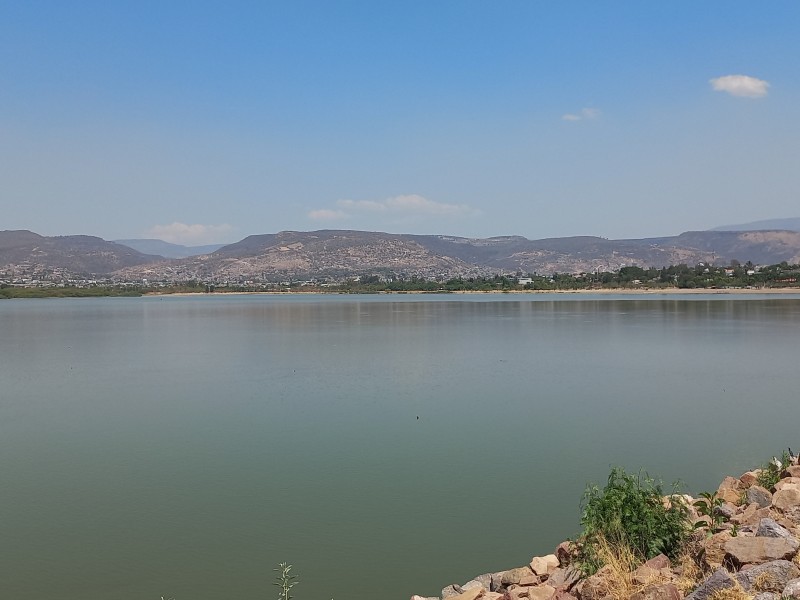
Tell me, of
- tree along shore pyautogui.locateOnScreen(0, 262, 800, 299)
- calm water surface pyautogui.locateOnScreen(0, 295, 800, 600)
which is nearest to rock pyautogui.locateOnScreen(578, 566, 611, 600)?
calm water surface pyautogui.locateOnScreen(0, 295, 800, 600)

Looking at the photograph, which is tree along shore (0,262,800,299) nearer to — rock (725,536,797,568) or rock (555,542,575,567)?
rock (555,542,575,567)

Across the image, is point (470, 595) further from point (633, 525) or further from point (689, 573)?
point (689, 573)

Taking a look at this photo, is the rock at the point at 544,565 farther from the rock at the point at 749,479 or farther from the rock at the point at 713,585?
the rock at the point at 749,479

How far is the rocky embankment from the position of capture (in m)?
4.52

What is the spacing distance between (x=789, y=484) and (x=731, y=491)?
1158mm

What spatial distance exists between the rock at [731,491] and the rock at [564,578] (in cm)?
268

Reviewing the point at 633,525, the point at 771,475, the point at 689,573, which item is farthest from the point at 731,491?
the point at 689,573

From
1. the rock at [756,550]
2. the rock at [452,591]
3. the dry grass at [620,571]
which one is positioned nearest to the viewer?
the rock at [756,550]

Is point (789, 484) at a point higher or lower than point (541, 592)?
higher

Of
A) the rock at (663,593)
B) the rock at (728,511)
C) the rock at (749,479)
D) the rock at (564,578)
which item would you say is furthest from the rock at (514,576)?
the rock at (749,479)

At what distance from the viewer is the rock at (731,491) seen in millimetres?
8118

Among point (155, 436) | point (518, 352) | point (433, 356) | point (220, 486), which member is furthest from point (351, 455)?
point (518, 352)

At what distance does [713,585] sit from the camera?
452 centimetres

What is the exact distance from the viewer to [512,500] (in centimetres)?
976
